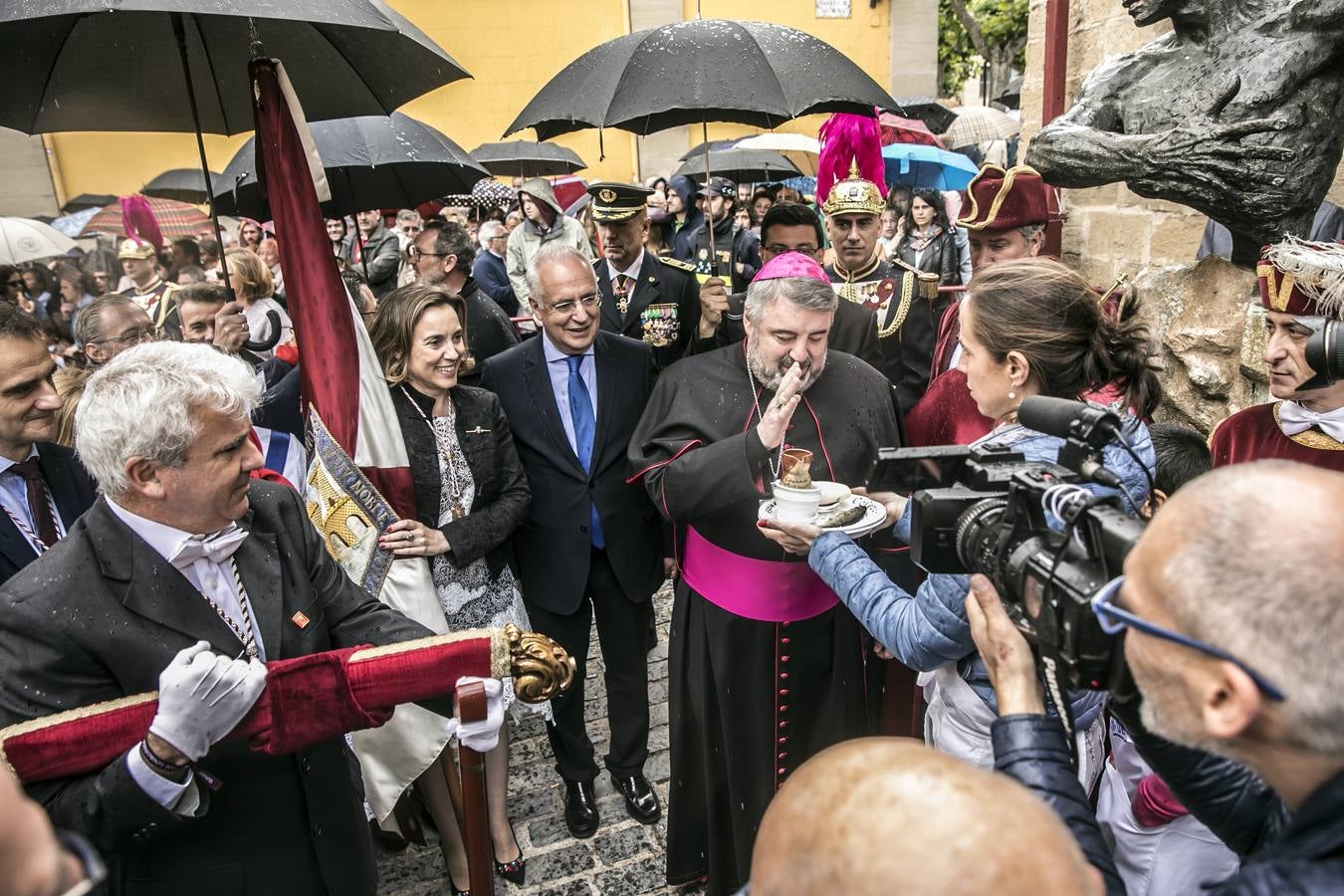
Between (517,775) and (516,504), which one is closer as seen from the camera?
(516,504)

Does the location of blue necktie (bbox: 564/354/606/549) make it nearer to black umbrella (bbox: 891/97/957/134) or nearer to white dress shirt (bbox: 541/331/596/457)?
white dress shirt (bbox: 541/331/596/457)

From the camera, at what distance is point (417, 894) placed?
11.4ft

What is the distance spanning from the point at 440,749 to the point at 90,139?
67.4ft

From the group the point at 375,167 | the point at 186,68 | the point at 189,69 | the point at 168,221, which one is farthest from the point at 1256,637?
the point at 168,221

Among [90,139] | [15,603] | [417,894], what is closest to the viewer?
[15,603]

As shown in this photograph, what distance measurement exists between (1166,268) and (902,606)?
252 centimetres

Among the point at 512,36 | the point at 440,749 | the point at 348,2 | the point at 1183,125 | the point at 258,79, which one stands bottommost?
the point at 440,749

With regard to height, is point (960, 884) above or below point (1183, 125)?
below

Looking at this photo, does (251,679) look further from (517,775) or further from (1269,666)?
(517,775)

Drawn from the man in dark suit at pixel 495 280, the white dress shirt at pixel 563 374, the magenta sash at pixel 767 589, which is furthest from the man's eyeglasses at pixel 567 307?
the man in dark suit at pixel 495 280

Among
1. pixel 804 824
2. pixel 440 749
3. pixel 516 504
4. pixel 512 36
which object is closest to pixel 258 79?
pixel 516 504

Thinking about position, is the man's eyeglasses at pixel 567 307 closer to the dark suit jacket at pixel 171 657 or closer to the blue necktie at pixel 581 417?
the blue necktie at pixel 581 417

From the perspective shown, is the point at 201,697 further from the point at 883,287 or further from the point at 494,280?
the point at 494,280

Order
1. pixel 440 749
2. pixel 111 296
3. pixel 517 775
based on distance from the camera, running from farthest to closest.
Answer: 1. pixel 111 296
2. pixel 517 775
3. pixel 440 749
